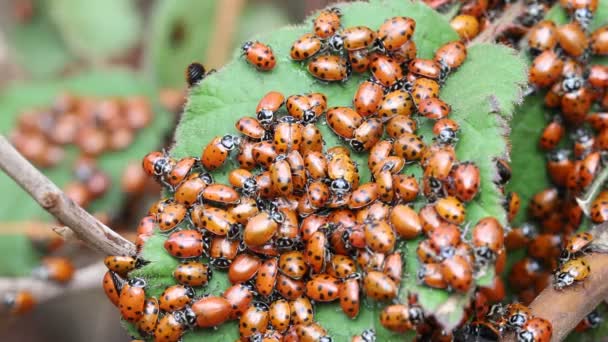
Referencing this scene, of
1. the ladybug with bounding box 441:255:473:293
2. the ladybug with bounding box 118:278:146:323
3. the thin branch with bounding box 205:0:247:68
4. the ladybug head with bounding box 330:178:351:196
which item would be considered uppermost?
the ladybug head with bounding box 330:178:351:196

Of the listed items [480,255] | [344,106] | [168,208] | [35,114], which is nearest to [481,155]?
[480,255]

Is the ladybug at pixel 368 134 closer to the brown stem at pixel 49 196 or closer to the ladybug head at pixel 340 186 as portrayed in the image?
the ladybug head at pixel 340 186

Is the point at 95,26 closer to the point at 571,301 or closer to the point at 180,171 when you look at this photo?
the point at 180,171

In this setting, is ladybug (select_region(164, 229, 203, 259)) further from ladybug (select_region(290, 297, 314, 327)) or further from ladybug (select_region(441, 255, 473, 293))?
ladybug (select_region(441, 255, 473, 293))

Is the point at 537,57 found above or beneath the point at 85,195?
above

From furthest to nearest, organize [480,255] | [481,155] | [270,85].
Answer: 1. [270,85]
2. [481,155]
3. [480,255]

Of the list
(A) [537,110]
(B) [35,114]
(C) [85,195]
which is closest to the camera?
(A) [537,110]

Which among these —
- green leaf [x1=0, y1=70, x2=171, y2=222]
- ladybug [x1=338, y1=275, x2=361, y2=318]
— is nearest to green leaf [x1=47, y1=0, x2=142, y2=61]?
green leaf [x1=0, y1=70, x2=171, y2=222]

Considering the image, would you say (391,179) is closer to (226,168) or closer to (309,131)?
(309,131)

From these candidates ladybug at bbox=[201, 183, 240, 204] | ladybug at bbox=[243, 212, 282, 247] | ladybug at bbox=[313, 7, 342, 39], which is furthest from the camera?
ladybug at bbox=[313, 7, 342, 39]
